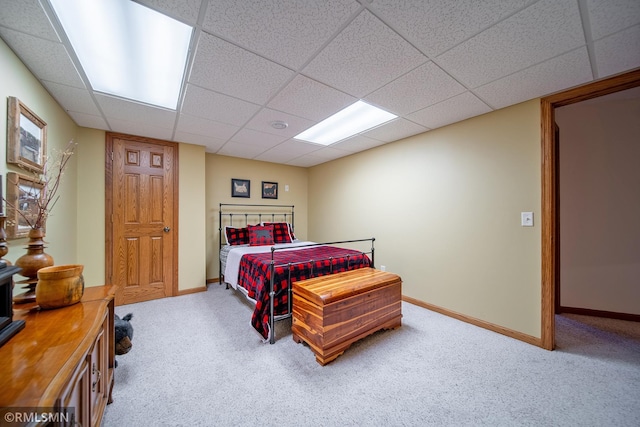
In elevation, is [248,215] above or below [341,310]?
above

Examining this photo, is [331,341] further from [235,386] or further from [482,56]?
[482,56]

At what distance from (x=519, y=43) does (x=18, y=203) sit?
3.46 m

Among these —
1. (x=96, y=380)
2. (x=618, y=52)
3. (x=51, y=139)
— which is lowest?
(x=96, y=380)

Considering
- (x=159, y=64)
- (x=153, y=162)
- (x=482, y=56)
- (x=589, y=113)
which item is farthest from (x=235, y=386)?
(x=589, y=113)

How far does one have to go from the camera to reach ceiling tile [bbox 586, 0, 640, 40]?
3.90 feet

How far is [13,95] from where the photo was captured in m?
1.53

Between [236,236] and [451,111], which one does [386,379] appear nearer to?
[451,111]

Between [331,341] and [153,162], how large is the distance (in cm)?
331

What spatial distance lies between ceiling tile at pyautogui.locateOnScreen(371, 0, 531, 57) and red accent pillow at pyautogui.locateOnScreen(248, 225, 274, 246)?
10.6 ft

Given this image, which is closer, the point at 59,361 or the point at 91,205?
the point at 59,361

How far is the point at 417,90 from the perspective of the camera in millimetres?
2004

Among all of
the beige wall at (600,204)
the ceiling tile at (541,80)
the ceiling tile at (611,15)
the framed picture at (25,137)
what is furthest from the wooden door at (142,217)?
the beige wall at (600,204)

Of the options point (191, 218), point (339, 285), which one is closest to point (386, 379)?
point (339, 285)

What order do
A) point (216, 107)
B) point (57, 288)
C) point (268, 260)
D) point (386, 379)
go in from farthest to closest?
1. point (268, 260)
2. point (216, 107)
3. point (386, 379)
4. point (57, 288)
